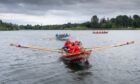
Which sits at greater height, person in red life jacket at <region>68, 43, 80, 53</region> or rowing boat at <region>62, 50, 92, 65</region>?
person in red life jacket at <region>68, 43, 80, 53</region>

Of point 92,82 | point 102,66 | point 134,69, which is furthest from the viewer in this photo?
point 102,66

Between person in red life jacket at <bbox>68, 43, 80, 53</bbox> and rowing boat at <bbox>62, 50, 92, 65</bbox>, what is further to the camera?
person in red life jacket at <bbox>68, 43, 80, 53</bbox>

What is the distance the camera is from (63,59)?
37.4 metres

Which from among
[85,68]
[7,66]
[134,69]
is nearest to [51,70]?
[85,68]

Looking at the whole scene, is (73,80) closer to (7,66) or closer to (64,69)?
(64,69)

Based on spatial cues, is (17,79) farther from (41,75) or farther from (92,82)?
(92,82)

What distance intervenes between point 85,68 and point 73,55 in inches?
81.9

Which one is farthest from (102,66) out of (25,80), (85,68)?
(25,80)

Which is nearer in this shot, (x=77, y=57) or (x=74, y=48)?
(x=77, y=57)

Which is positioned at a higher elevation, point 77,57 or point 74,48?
point 74,48

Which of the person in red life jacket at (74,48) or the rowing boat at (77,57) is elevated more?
the person in red life jacket at (74,48)

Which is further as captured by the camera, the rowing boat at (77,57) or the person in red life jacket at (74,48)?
the person in red life jacket at (74,48)

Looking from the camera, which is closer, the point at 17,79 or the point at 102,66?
the point at 17,79

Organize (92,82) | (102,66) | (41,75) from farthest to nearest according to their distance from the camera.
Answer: (102,66) → (41,75) → (92,82)
